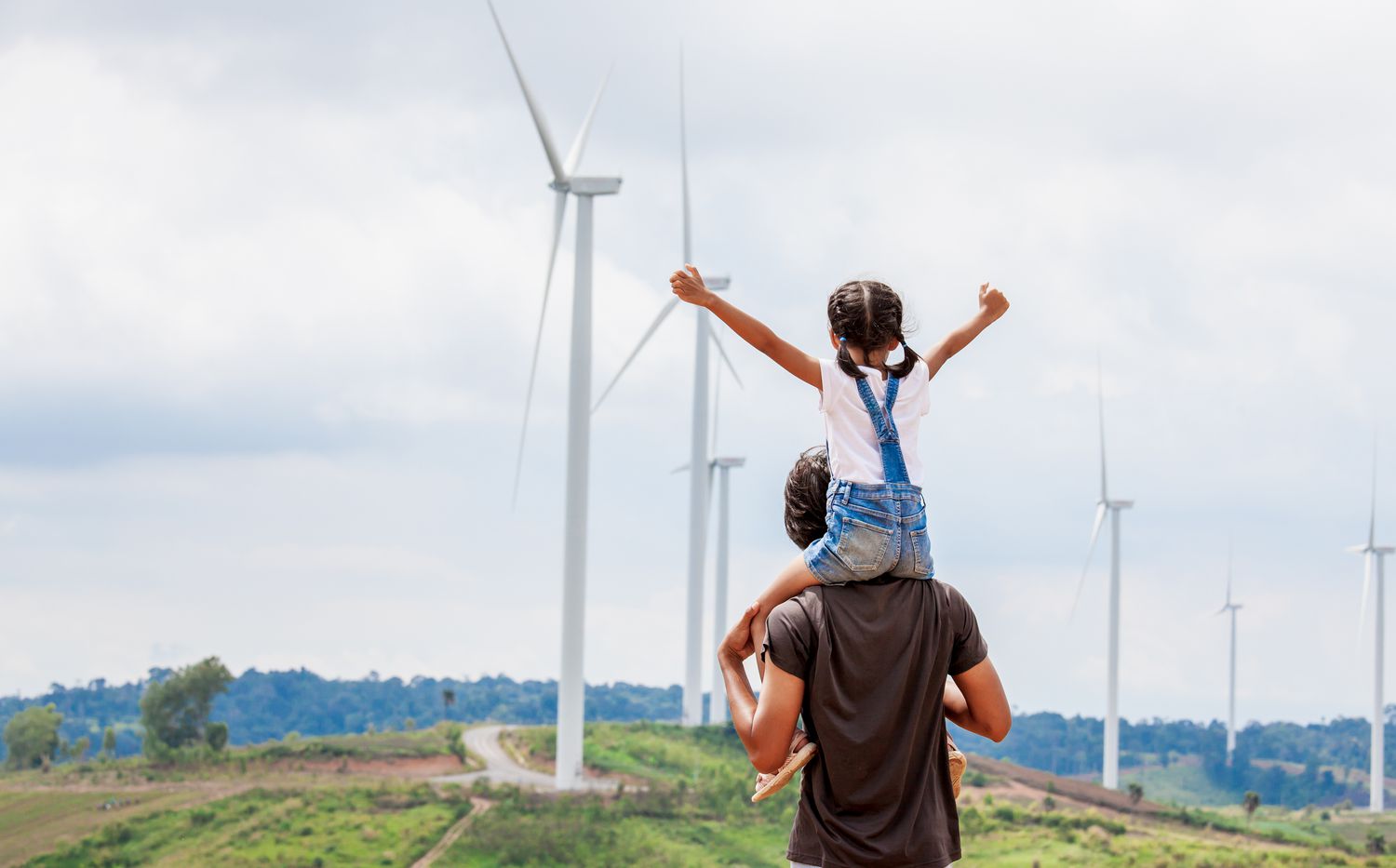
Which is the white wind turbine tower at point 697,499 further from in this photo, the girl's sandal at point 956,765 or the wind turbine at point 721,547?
the girl's sandal at point 956,765

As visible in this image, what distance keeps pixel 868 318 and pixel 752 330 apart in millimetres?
534

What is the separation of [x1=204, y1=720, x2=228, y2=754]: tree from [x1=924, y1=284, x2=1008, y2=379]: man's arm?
64.9m

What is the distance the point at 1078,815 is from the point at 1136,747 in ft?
253

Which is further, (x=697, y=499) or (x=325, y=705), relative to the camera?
(x=325, y=705)

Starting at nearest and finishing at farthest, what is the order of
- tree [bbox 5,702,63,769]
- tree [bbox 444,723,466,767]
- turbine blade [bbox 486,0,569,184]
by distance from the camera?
1. turbine blade [bbox 486,0,569,184]
2. tree [bbox 444,723,466,767]
3. tree [bbox 5,702,63,769]

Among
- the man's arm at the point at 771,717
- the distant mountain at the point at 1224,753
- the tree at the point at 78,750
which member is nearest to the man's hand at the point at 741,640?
the man's arm at the point at 771,717

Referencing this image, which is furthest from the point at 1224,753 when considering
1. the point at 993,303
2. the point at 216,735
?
the point at 993,303

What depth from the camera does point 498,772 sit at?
60500mm

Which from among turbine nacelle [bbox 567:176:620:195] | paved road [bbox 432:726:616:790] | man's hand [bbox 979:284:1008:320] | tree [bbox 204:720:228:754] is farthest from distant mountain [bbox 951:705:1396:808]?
man's hand [bbox 979:284:1008:320]

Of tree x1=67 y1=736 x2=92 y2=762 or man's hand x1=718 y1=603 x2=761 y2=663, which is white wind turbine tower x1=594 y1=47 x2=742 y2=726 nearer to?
tree x1=67 y1=736 x2=92 y2=762

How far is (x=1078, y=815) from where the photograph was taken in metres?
55.9

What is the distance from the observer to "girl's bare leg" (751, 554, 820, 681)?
5.41 metres

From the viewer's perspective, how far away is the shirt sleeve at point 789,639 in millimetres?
5242

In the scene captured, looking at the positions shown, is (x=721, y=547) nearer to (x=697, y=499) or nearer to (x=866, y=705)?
(x=697, y=499)
